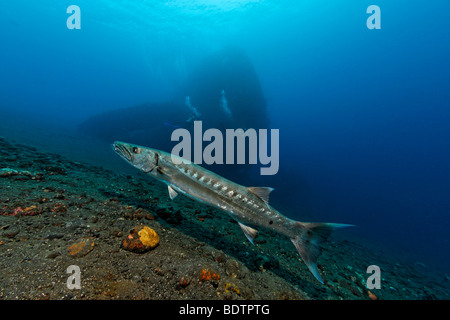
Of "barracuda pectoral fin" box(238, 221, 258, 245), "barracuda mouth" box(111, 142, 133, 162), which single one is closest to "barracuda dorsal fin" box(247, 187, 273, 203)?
"barracuda pectoral fin" box(238, 221, 258, 245)

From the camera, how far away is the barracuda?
322 cm

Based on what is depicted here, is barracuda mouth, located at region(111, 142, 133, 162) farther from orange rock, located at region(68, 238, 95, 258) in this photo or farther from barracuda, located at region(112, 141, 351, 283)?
orange rock, located at region(68, 238, 95, 258)

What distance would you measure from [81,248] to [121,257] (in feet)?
2.07

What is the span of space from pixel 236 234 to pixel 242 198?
260cm

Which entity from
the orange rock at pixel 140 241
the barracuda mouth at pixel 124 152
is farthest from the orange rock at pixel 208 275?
the barracuda mouth at pixel 124 152

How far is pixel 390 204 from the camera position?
66.6m

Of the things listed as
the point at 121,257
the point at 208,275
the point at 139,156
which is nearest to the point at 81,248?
the point at 121,257

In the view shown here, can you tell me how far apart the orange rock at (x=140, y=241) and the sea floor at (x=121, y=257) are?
107 mm

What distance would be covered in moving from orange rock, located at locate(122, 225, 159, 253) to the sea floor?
11 cm

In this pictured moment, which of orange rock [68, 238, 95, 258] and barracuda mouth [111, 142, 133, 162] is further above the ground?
barracuda mouth [111, 142, 133, 162]

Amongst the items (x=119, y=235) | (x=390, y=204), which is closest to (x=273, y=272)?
(x=119, y=235)

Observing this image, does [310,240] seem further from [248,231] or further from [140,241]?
[140,241]

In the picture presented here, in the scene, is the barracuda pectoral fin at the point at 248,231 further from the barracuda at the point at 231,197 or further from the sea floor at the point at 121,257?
the sea floor at the point at 121,257

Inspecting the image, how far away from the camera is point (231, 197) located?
11.0 feet
